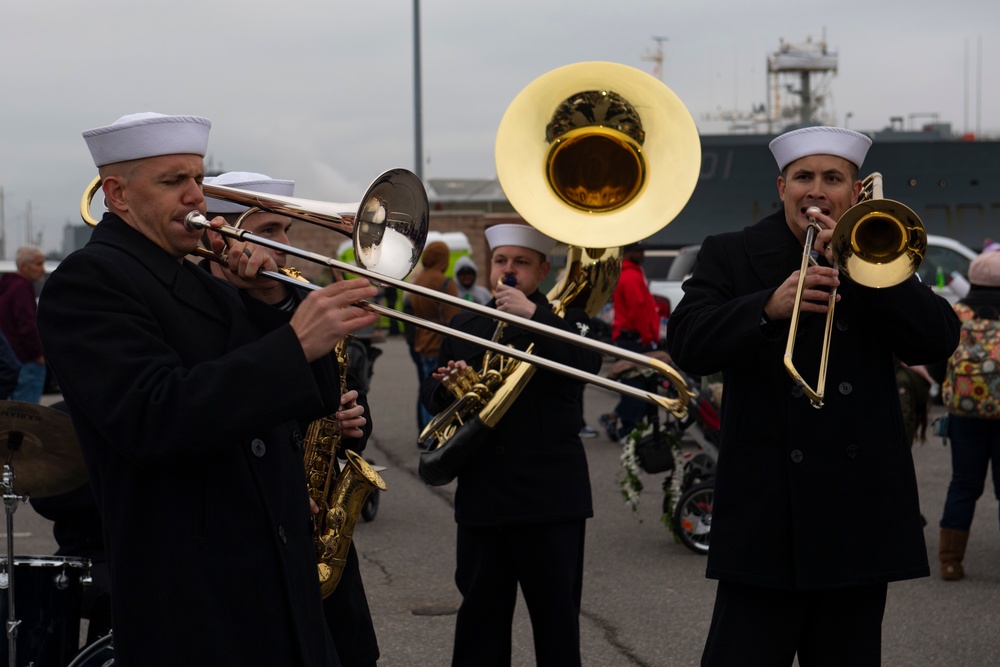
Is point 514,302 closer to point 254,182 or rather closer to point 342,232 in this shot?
point 254,182

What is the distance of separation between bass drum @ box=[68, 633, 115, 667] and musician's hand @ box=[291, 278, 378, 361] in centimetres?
182

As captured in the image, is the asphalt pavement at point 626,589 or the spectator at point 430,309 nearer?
the asphalt pavement at point 626,589

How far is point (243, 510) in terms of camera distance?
2.69 m

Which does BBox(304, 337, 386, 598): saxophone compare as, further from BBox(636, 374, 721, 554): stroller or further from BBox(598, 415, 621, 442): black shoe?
BBox(598, 415, 621, 442): black shoe

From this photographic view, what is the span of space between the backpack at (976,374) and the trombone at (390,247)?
172 inches

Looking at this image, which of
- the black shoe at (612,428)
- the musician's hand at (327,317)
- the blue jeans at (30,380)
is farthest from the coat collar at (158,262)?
the black shoe at (612,428)

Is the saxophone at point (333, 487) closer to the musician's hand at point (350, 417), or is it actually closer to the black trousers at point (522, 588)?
the musician's hand at point (350, 417)

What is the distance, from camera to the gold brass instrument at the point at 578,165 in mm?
4344

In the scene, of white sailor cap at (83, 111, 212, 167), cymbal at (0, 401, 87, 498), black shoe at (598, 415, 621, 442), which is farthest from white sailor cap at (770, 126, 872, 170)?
black shoe at (598, 415, 621, 442)

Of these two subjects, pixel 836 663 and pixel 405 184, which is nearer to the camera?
pixel 405 184

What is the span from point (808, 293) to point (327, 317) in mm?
1294

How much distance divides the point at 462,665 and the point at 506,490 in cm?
65

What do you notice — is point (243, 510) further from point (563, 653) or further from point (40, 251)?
point (40, 251)

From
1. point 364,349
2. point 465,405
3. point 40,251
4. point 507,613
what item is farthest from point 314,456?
point 40,251
